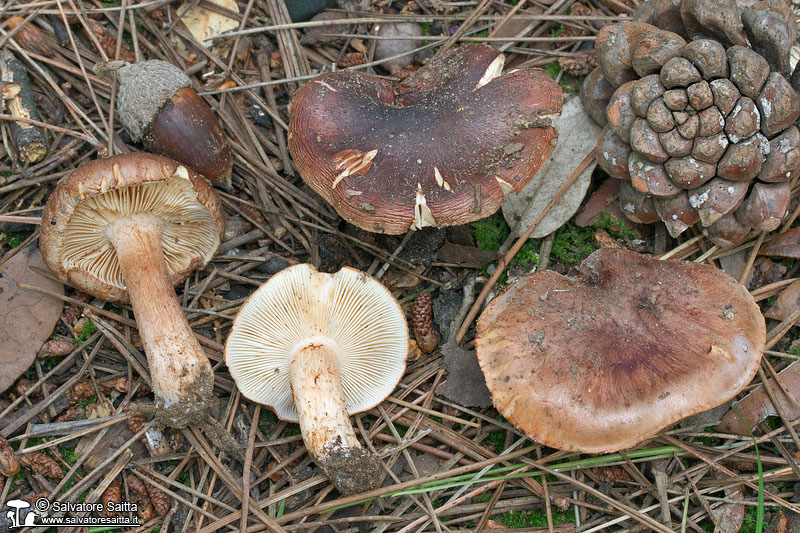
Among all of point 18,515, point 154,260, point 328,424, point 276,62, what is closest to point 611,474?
point 328,424

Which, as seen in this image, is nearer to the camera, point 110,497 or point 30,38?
point 110,497

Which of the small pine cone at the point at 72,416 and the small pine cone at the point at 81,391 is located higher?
the small pine cone at the point at 81,391

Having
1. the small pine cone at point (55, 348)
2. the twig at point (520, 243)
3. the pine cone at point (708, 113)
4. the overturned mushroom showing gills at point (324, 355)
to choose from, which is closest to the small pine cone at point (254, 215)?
the overturned mushroom showing gills at point (324, 355)

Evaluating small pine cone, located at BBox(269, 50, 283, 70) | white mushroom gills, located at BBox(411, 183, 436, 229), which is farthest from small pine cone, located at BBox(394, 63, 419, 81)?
white mushroom gills, located at BBox(411, 183, 436, 229)

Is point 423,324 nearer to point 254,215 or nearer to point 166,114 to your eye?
point 254,215

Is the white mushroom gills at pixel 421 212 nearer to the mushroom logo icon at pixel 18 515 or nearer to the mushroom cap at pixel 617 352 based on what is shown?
the mushroom cap at pixel 617 352

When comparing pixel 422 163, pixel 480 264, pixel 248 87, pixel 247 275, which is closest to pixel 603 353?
pixel 480 264

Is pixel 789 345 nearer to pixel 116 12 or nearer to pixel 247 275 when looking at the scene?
pixel 247 275
